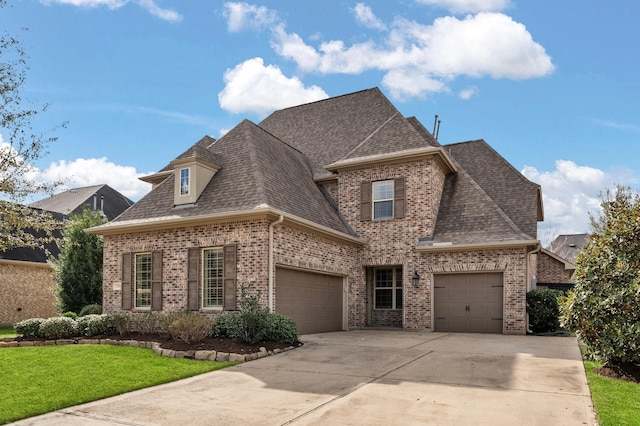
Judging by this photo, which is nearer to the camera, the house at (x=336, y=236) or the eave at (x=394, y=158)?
the house at (x=336, y=236)

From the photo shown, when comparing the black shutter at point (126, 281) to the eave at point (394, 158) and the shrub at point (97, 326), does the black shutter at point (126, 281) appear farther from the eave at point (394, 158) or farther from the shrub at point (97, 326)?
the eave at point (394, 158)

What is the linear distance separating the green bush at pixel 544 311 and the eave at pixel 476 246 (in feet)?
5.69

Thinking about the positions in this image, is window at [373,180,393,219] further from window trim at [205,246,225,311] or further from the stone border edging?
the stone border edging

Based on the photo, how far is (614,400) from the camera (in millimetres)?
6980

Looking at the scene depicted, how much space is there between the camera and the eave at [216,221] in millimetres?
13227

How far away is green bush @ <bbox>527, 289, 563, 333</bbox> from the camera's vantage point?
53.4 ft

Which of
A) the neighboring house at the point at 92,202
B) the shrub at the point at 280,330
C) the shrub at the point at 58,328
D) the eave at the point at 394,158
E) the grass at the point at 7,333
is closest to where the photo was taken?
the shrub at the point at 280,330

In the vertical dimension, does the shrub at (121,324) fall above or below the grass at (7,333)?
above

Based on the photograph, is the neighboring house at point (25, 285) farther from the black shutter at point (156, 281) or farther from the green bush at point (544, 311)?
the green bush at point (544, 311)

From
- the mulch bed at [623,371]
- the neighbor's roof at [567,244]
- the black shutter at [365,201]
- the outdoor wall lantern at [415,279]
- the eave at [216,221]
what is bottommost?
the mulch bed at [623,371]

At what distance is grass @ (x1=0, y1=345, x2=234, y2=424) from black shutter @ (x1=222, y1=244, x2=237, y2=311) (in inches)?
104

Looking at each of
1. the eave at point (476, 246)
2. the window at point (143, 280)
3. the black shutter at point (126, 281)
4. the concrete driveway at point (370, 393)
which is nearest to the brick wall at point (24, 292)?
the black shutter at point (126, 281)

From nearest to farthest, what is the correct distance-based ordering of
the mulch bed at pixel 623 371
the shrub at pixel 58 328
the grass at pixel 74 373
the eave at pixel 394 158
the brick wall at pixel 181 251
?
1. the grass at pixel 74 373
2. the mulch bed at pixel 623 371
3. the brick wall at pixel 181 251
4. the shrub at pixel 58 328
5. the eave at pixel 394 158

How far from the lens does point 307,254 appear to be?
15.1m
